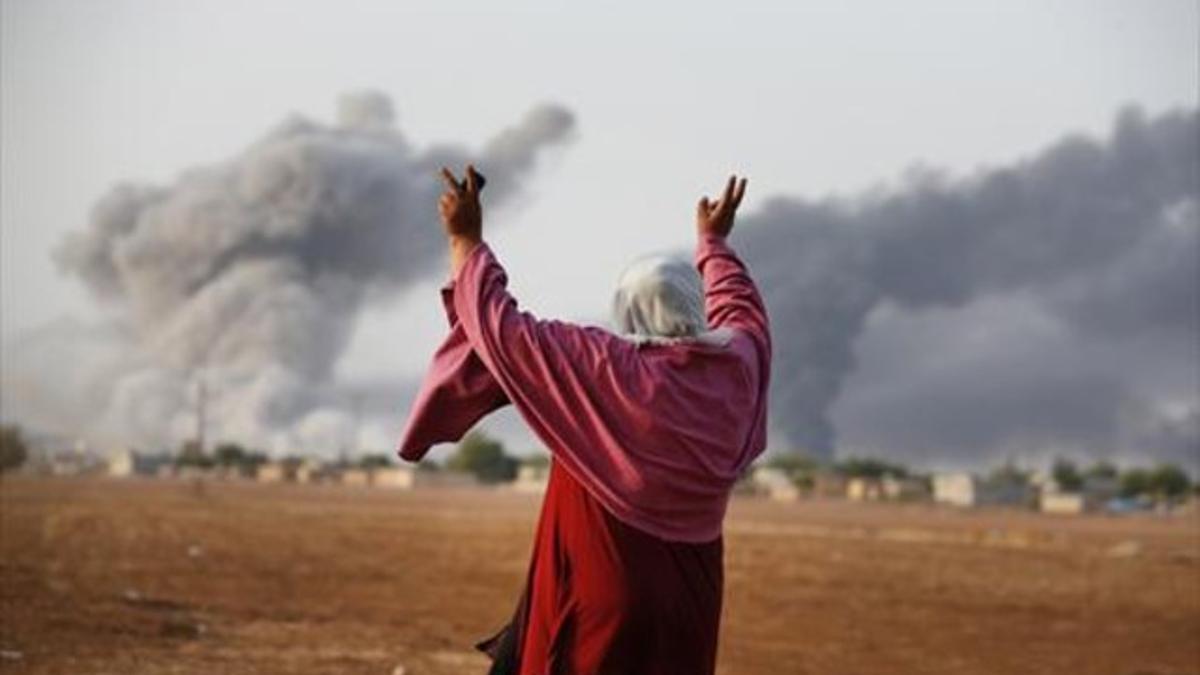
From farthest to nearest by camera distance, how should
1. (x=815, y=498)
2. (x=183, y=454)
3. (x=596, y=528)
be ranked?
(x=183, y=454) → (x=815, y=498) → (x=596, y=528)

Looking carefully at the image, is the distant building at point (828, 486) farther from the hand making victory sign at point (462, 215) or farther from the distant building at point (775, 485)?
the hand making victory sign at point (462, 215)

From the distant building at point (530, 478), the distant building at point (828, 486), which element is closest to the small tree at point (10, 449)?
the distant building at point (530, 478)

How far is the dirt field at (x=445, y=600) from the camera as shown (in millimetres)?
10633

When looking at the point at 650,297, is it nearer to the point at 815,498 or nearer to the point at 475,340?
the point at 475,340

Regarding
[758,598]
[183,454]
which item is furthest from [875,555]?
[183,454]

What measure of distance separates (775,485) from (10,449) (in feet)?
151

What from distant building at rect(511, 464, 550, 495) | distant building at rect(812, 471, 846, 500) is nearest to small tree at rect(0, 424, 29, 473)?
distant building at rect(511, 464, 550, 495)

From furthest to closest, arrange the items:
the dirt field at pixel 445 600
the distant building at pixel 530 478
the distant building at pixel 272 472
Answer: the distant building at pixel 272 472, the distant building at pixel 530 478, the dirt field at pixel 445 600

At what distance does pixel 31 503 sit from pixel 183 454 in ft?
228

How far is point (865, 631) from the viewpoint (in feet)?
49.7

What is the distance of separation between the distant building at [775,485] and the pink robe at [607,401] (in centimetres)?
9064

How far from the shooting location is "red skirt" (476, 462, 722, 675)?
335 centimetres

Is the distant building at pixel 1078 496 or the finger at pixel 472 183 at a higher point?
the distant building at pixel 1078 496

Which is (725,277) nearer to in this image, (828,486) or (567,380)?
(567,380)
